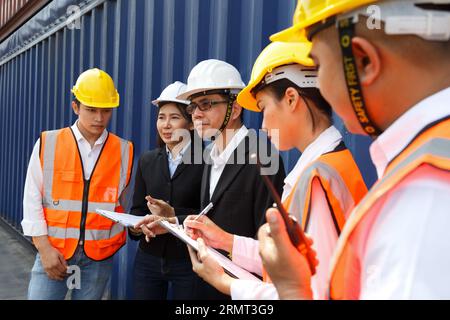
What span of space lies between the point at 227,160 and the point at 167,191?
23.2 inches

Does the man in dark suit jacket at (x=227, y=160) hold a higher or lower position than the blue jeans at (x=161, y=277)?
higher

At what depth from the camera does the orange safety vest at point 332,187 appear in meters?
1.04

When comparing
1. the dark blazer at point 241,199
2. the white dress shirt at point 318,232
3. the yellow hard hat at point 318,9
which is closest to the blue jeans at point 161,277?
the dark blazer at point 241,199

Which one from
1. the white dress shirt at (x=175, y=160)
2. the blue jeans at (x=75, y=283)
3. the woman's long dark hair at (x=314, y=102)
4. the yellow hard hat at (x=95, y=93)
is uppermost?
the yellow hard hat at (x=95, y=93)

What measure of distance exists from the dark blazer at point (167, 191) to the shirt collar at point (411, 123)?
1.74 meters

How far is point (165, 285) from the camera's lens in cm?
256

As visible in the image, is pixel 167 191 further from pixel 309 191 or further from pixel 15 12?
pixel 15 12

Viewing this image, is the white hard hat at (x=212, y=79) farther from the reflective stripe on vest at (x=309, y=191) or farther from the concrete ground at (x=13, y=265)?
the concrete ground at (x=13, y=265)

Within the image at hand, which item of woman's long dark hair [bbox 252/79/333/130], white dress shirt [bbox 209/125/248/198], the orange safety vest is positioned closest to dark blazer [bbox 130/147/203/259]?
white dress shirt [bbox 209/125/248/198]

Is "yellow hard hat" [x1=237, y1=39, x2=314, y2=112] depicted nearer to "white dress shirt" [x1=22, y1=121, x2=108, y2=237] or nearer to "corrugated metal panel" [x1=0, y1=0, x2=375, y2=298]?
"corrugated metal panel" [x1=0, y1=0, x2=375, y2=298]

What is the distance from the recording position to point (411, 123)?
708 millimetres

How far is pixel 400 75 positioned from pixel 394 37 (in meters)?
0.06
